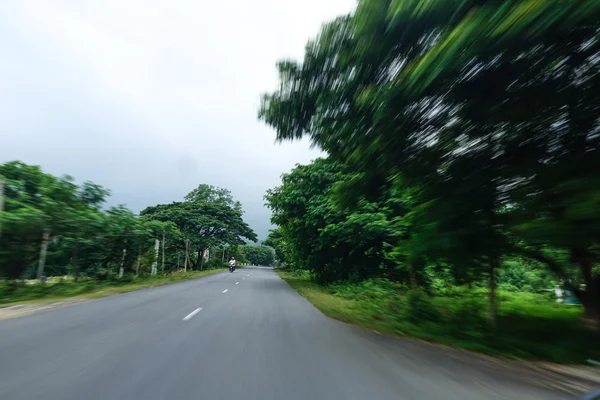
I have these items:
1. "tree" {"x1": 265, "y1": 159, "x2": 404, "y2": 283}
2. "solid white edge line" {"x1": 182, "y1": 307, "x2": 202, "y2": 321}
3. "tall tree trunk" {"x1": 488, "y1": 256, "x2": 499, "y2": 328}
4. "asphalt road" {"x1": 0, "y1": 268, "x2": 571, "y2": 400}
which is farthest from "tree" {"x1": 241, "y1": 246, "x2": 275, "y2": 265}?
"tall tree trunk" {"x1": 488, "y1": 256, "x2": 499, "y2": 328}

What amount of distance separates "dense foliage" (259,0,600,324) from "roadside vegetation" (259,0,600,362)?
0.02m

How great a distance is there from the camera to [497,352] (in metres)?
6.06

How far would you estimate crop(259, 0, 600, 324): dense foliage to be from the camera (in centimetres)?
452

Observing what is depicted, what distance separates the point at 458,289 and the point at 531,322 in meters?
6.81

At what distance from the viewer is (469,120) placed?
5.89m

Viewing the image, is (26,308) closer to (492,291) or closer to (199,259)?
(492,291)

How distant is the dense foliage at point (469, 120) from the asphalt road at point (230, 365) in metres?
2.16

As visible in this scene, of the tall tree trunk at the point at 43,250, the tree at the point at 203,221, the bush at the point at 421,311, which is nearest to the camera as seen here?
the bush at the point at 421,311

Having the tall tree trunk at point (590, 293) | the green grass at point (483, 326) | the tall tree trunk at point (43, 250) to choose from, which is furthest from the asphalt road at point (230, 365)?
the tall tree trunk at point (43, 250)

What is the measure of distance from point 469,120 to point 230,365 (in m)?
5.20

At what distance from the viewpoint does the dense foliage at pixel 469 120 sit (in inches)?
178

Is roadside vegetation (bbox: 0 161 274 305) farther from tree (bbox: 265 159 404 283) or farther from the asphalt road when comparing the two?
tree (bbox: 265 159 404 283)

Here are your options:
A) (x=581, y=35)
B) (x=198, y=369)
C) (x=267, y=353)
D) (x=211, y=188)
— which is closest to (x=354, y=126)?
(x=581, y=35)

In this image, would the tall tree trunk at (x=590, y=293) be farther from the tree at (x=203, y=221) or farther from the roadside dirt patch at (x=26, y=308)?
the tree at (x=203, y=221)
